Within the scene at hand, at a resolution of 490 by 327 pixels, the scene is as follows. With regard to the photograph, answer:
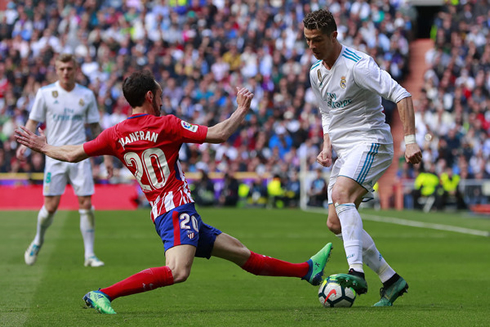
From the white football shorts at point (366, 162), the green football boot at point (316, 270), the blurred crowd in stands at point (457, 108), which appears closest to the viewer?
the white football shorts at point (366, 162)

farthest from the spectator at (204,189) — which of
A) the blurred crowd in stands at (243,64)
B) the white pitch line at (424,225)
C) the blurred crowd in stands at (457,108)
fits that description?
the blurred crowd in stands at (457,108)

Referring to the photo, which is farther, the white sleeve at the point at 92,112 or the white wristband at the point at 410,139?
the white sleeve at the point at 92,112

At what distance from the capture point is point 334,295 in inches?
254

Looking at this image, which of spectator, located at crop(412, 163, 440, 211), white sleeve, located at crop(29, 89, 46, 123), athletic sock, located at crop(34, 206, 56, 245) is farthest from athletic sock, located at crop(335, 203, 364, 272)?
spectator, located at crop(412, 163, 440, 211)

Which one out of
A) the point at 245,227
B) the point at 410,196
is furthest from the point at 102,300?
the point at 410,196

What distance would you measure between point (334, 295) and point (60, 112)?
5.04 metres

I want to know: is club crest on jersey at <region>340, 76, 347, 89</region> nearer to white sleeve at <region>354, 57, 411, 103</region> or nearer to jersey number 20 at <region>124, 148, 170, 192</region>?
white sleeve at <region>354, 57, 411, 103</region>

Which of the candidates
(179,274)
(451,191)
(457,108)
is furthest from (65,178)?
(457,108)

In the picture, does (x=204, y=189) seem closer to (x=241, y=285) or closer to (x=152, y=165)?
(x=241, y=285)

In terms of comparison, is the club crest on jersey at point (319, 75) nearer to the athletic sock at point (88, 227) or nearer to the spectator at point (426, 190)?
the athletic sock at point (88, 227)

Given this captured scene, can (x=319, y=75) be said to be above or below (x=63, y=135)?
above

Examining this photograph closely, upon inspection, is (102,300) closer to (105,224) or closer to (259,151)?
(105,224)

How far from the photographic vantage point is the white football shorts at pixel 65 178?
10180 millimetres

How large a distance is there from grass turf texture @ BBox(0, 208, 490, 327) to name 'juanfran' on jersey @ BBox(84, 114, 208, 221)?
0.89m
